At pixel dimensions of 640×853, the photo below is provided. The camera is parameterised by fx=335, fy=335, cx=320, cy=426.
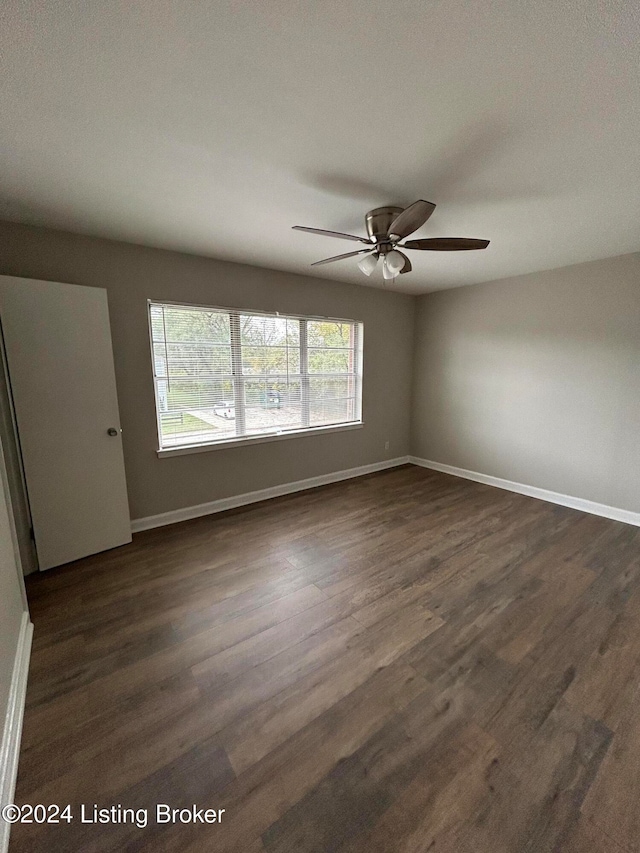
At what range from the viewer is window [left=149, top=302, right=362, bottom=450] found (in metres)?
3.12

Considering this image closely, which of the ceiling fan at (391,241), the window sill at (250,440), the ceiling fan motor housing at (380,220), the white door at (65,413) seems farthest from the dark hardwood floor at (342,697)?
the ceiling fan motor housing at (380,220)

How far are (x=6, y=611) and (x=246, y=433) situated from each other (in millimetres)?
2344

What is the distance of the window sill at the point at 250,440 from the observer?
319 centimetres

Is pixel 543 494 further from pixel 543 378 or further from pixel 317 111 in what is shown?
pixel 317 111

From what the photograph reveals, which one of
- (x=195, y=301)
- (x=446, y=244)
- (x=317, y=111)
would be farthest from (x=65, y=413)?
(x=446, y=244)

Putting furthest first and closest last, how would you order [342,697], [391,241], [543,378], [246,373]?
[543,378]
[246,373]
[391,241]
[342,697]

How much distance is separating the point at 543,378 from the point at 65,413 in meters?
4.54

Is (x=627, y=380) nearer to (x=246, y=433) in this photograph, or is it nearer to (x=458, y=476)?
(x=458, y=476)

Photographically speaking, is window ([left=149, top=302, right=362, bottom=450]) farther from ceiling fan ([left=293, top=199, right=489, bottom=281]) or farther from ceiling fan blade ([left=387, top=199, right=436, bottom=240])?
ceiling fan blade ([left=387, top=199, right=436, bottom=240])

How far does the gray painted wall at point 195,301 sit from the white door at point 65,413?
0.26m

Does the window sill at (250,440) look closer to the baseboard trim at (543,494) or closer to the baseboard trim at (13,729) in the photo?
the baseboard trim at (543,494)

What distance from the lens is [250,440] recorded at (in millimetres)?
3602

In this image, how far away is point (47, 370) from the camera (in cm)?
237

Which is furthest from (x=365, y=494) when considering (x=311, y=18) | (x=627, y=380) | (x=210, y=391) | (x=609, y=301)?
(x=311, y=18)
